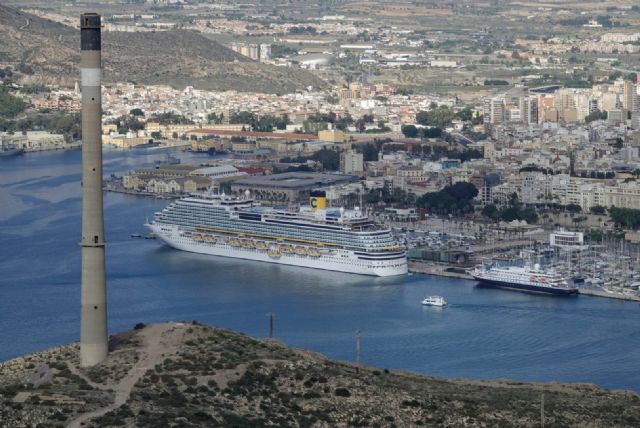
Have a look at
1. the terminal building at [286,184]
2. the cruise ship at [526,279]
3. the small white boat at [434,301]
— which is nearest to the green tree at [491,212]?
the terminal building at [286,184]

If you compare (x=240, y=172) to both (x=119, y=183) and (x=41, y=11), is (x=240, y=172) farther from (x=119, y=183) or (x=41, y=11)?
(x=41, y=11)

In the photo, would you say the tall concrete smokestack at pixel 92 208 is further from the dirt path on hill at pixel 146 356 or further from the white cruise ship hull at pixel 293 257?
the white cruise ship hull at pixel 293 257

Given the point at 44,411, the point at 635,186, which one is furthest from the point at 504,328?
the point at 635,186

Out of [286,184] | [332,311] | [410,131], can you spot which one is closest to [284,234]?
[332,311]

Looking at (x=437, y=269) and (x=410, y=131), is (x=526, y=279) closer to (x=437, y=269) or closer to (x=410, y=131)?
(x=437, y=269)

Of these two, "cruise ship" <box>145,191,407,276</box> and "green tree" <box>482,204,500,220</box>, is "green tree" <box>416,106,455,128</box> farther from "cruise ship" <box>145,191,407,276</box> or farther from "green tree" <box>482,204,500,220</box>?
"cruise ship" <box>145,191,407,276</box>

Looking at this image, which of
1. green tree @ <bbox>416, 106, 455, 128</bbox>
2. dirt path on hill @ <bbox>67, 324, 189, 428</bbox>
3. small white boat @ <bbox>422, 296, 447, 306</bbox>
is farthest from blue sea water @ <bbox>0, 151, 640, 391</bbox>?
green tree @ <bbox>416, 106, 455, 128</bbox>
